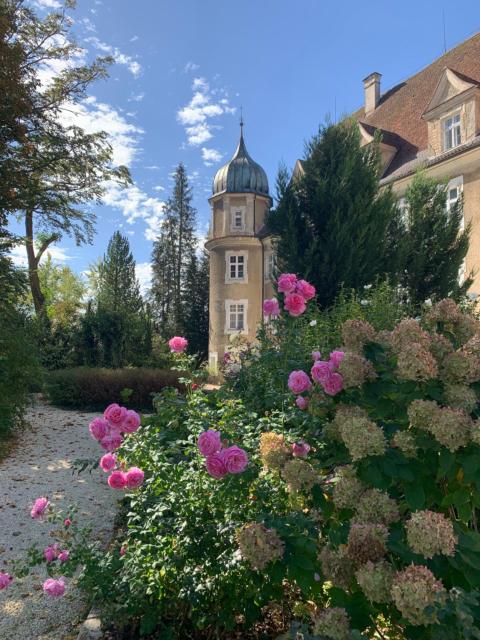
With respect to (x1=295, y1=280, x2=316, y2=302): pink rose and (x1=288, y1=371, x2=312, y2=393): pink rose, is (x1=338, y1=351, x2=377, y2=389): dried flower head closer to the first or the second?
(x1=288, y1=371, x2=312, y2=393): pink rose

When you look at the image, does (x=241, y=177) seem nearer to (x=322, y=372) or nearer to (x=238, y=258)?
(x=238, y=258)

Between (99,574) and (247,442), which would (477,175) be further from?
(99,574)

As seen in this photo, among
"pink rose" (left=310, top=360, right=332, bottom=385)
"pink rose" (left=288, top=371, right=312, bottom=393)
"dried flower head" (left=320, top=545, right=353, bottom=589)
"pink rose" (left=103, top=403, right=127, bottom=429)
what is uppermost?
"pink rose" (left=310, top=360, right=332, bottom=385)

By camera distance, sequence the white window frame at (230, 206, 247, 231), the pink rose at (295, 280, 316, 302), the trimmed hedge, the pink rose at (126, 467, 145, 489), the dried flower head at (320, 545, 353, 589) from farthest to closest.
→ the white window frame at (230, 206, 247, 231) < the trimmed hedge < the pink rose at (295, 280, 316, 302) < the pink rose at (126, 467, 145, 489) < the dried flower head at (320, 545, 353, 589)

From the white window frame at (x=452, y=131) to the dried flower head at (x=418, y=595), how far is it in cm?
1498

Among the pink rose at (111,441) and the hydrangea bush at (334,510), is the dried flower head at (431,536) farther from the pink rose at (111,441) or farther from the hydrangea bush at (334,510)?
the pink rose at (111,441)

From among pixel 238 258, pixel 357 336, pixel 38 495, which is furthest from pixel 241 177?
pixel 357 336

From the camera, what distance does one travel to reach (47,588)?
7.58 feet

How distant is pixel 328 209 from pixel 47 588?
35.0 ft

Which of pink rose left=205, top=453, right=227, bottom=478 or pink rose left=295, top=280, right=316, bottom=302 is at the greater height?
pink rose left=295, top=280, right=316, bottom=302

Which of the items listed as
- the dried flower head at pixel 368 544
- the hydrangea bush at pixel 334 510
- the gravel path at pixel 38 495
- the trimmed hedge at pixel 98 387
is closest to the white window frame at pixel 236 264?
the trimmed hedge at pixel 98 387

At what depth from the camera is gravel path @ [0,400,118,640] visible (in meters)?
2.68

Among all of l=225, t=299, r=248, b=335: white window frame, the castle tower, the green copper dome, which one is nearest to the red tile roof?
the green copper dome

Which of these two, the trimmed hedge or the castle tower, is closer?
the trimmed hedge
